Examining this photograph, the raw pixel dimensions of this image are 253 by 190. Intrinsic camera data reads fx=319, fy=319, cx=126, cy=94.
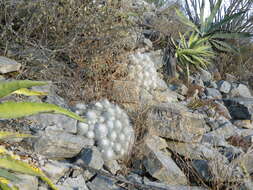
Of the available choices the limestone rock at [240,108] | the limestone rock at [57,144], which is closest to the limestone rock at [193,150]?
the limestone rock at [57,144]

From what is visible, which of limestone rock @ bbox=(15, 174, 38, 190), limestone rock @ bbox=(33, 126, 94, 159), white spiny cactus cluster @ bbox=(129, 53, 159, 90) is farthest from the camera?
white spiny cactus cluster @ bbox=(129, 53, 159, 90)

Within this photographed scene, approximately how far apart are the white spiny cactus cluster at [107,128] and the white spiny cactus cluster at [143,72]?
56.9 inches

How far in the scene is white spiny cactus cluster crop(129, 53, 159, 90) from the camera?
15.8 ft

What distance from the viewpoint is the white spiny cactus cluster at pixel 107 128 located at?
118 inches

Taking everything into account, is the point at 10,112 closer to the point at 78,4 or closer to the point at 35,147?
the point at 35,147

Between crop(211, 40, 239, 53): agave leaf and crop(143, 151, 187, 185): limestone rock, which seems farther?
crop(211, 40, 239, 53): agave leaf

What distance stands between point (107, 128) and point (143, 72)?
2.02 meters

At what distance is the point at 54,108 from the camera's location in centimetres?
178

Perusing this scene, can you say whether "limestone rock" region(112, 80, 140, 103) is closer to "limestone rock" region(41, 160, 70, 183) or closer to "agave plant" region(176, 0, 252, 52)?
"limestone rock" region(41, 160, 70, 183)

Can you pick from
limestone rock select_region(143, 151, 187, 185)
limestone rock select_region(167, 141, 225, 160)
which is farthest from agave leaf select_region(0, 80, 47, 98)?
limestone rock select_region(167, 141, 225, 160)

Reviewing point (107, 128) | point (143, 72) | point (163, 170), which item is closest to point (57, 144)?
point (107, 128)

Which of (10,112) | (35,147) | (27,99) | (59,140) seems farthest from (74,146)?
(10,112)

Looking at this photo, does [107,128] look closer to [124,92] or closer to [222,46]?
[124,92]

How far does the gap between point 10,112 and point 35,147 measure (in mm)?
680
